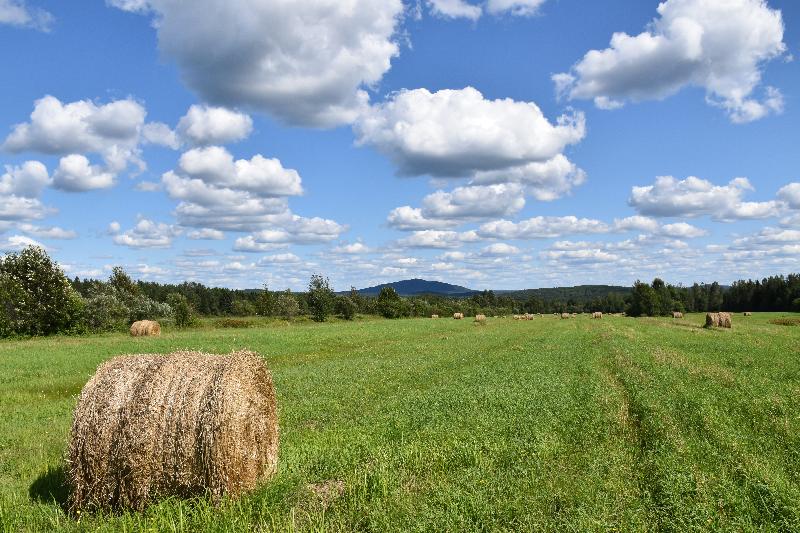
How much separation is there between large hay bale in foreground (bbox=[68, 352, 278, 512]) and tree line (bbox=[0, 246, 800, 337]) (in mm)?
54712

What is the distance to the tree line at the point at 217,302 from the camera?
181ft

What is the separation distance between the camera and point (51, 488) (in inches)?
383

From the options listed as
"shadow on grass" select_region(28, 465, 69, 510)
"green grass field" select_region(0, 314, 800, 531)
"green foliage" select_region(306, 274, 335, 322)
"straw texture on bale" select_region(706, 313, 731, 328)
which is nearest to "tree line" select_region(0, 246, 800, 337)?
"green foliage" select_region(306, 274, 335, 322)

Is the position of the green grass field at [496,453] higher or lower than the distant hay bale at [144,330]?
lower

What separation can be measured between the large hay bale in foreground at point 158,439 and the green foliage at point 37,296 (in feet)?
180

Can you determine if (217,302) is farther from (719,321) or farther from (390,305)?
(719,321)

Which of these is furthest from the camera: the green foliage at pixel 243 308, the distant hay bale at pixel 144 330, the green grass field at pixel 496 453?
the green foliage at pixel 243 308

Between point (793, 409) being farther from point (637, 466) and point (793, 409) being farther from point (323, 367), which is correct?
point (323, 367)

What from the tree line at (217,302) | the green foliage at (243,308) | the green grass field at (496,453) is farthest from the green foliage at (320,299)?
the green grass field at (496,453)

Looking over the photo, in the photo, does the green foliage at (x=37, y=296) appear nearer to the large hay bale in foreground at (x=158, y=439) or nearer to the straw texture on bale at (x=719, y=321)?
the large hay bale in foreground at (x=158, y=439)

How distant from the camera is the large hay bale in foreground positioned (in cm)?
872

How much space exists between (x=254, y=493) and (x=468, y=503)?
358cm

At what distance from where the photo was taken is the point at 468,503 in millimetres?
8070

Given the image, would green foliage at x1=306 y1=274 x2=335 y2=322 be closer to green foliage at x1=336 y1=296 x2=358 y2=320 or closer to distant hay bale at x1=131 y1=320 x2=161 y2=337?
green foliage at x1=336 y1=296 x2=358 y2=320
